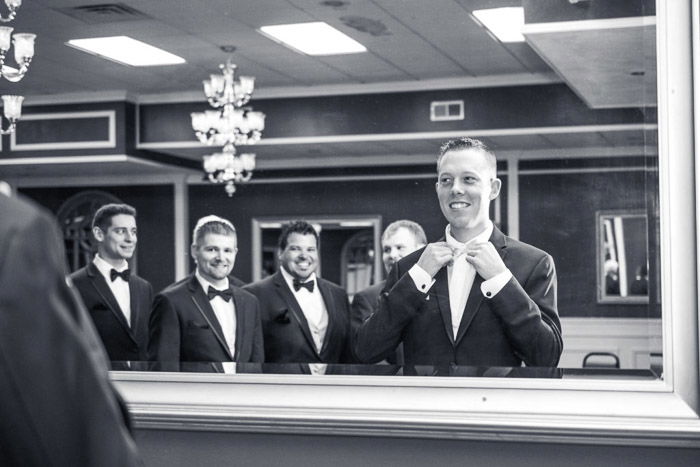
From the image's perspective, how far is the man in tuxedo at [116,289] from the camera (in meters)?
2.30

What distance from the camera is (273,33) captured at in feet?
7.45

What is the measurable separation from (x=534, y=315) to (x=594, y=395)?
22 centimetres

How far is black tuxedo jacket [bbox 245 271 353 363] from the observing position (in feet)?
7.13

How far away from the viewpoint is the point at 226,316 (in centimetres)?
229

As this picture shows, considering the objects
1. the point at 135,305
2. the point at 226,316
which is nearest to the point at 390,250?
the point at 226,316

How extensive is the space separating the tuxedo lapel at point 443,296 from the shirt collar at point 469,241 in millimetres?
59

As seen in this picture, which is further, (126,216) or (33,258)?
(126,216)

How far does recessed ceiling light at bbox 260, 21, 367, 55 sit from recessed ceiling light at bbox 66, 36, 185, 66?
9.9 inches

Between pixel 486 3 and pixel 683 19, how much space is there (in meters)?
0.43

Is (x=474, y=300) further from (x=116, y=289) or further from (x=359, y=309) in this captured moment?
(x=116, y=289)

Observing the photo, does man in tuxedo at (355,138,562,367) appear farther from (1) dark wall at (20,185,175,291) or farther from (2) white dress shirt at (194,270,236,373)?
(1) dark wall at (20,185,175,291)

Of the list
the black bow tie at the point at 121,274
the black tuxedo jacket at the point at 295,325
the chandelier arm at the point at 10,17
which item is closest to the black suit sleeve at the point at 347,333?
the black tuxedo jacket at the point at 295,325

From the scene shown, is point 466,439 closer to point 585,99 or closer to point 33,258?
point 585,99

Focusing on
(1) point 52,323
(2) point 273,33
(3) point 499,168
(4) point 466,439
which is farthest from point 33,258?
(2) point 273,33
